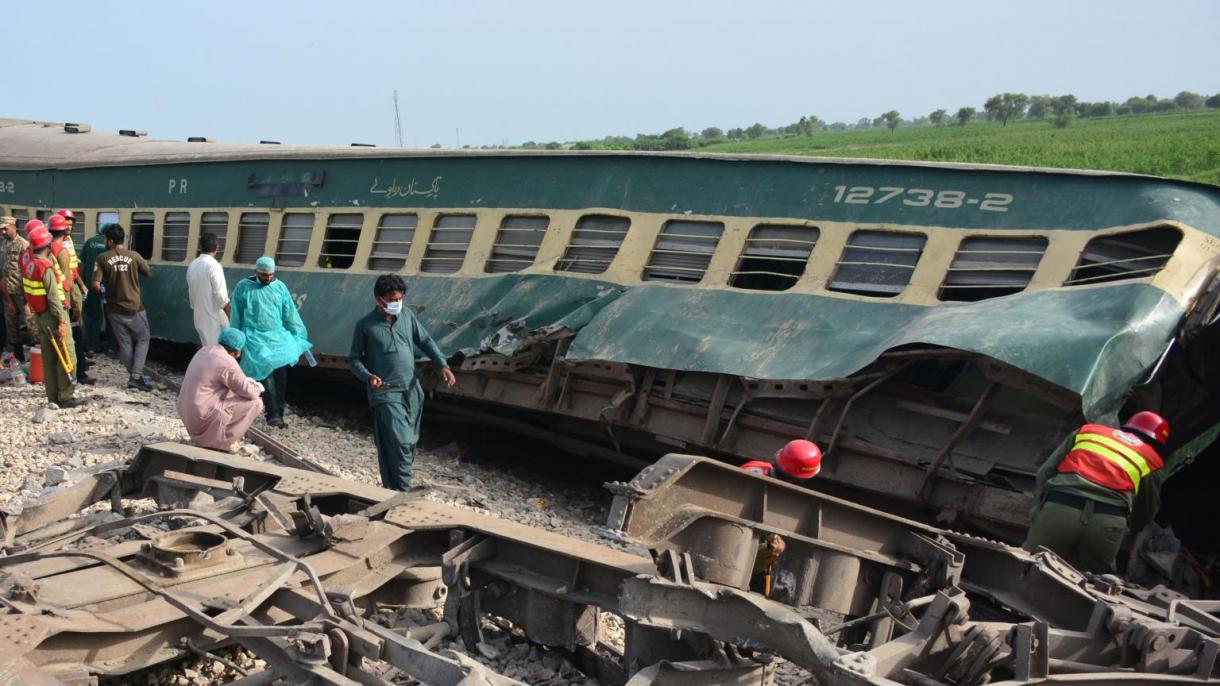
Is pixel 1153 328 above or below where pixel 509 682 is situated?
above

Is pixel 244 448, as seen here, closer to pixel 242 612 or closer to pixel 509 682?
pixel 242 612

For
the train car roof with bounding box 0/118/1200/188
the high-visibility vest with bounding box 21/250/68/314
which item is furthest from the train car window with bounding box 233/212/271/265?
the high-visibility vest with bounding box 21/250/68/314

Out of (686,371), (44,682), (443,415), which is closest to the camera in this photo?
(44,682)

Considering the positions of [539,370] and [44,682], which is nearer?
[44,682]

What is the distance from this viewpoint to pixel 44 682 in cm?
393

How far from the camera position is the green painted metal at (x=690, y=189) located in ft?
26.1

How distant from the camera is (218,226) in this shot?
14438 millimetres

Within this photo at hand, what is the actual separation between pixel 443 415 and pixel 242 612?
289 inches

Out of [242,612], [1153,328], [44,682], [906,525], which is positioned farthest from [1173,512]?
[44,682]

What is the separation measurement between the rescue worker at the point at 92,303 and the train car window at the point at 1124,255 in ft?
37.4

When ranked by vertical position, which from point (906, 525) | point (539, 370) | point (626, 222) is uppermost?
point (626, 222)

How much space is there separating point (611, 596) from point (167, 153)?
1294 cm

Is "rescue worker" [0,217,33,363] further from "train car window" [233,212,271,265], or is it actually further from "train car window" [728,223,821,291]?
"train car window" [728,223,821,291]

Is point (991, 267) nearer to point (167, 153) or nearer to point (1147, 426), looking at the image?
point (1147, 426)
